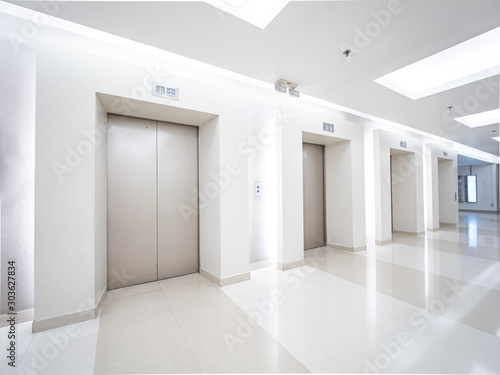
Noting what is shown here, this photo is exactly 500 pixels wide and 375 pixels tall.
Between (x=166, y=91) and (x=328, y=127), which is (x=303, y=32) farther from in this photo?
(x=328, y=127)

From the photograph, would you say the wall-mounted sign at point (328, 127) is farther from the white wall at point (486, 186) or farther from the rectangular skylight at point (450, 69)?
the white wall at point (486, 186)

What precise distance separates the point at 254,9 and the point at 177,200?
3.13 metres

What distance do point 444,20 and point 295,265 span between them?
432 centimetres

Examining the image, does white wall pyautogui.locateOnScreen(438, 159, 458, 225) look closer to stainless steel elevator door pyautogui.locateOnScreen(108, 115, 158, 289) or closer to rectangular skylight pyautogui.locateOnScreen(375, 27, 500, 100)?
rectangular skylight pyautogui.locateOnScreen(375, 27, 500, 100)

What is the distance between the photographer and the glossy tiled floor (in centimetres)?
196

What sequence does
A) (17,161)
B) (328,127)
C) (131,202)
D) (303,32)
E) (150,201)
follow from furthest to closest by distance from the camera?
1. (328,127)
2. (150,201)
3. (131,202)
4. (303,32)
5. (17,161)

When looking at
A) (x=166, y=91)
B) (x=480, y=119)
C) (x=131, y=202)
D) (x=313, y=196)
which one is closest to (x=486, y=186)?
(x=480, y=119)

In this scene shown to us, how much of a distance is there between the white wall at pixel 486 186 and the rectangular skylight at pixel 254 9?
65.5 feet

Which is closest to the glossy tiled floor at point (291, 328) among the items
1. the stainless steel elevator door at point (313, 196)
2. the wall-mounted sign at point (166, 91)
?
the stainless steel elevator door at point (313, 196)

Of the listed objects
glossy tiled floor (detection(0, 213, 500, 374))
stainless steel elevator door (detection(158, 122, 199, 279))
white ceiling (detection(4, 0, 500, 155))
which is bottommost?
glossy tiled floor (detection(0, 213, 500, 374))

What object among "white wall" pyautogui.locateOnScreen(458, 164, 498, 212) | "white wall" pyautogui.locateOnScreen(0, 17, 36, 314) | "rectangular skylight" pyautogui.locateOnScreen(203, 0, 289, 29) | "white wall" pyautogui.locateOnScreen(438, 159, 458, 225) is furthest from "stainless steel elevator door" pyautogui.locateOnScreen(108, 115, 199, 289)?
"white wall" pyautogui.locateOnScreen(458, 164, 498, 212)

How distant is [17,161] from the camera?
2.64 metres

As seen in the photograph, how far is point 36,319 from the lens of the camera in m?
2.46

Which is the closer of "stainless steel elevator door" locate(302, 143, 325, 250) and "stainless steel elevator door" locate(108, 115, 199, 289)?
"stainless steel elevator door" locate(108, 115, 199, 289)
